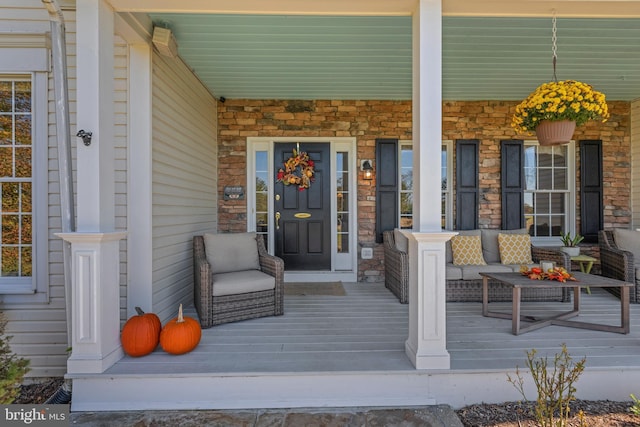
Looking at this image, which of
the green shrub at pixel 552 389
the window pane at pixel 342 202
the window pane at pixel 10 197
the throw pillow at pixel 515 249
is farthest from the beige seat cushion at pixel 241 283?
the throw pillow at pixel 515 249

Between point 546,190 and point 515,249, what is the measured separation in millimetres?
1538

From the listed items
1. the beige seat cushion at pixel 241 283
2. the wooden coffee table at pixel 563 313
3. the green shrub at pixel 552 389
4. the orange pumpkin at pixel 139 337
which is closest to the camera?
the green shrub at pixel 552 389

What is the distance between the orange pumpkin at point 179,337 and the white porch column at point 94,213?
1.10 feet

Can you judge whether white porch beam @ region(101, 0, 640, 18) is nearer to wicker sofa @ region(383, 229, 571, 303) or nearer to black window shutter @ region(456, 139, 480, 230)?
wicker sofa @ region(383, 229, 571, 303)

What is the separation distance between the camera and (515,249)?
14.1 feet

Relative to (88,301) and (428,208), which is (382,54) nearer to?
(428,208)

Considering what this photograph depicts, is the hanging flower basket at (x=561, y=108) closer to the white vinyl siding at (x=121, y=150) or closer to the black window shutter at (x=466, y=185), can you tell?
the black window shutter at (x=466, y=185)

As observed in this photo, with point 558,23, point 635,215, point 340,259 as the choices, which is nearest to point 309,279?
point 340,259

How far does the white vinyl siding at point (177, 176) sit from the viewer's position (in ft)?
10.0

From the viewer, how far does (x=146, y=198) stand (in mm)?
2855

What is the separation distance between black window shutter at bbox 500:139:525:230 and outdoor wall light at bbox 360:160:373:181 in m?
1.97

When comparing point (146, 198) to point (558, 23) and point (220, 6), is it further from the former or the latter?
point (558, 23)

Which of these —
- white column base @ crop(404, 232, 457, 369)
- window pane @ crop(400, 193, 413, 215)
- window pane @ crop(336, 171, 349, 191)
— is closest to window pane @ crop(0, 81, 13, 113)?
white column base @ crop(404, 232, 457, 369)

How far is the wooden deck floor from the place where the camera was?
233 centimetres
